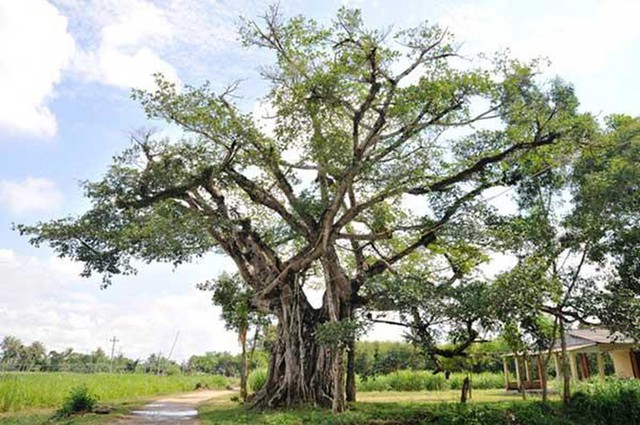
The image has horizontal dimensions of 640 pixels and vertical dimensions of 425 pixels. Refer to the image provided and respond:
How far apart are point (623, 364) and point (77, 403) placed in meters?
19.6

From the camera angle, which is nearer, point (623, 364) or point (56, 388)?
point (56, 388)

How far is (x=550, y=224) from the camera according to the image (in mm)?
11898

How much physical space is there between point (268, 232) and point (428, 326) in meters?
6.00

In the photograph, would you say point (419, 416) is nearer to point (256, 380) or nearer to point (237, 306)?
point (237, 306)

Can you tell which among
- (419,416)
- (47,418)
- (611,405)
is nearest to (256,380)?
(47,418)

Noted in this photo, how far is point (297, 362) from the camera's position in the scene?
1278 cm

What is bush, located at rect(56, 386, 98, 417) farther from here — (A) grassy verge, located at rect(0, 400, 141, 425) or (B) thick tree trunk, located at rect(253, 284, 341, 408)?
(B) thick tree trunk, located at rect(253, 284, 341, 408)

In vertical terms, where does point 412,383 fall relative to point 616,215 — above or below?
below

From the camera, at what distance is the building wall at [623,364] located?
19109 mm

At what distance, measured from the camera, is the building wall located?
19109mm

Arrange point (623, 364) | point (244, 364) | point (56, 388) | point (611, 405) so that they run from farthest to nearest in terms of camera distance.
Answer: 1. point (623, 364)
2. point (244, 364)
3. point (56, 388)
4. point (611, 405)

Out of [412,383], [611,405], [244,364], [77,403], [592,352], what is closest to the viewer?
[77,403]

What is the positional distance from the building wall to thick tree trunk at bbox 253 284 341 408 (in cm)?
1316

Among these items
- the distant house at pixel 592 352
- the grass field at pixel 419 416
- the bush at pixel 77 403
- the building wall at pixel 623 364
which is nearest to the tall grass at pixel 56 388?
the bush at pixel 77 403
